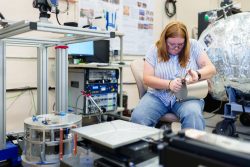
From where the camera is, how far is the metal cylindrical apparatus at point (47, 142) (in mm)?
1229

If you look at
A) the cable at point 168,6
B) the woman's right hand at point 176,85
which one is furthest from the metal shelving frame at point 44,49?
the cable at point 168,6

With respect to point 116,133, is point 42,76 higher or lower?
higher

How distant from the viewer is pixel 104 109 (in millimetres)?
2480

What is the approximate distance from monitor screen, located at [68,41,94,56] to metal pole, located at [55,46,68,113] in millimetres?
920

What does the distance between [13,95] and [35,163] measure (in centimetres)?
136

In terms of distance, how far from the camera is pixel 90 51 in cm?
267

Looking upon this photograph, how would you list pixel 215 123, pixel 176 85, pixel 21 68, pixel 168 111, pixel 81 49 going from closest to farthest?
pixel 176 85
pixel 168 111
pixel 21 68
pixel 81 49
pixel 215 123

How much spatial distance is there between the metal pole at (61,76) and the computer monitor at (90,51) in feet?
3.06

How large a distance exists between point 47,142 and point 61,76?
471 mm

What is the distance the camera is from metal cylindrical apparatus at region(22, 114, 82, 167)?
123cm

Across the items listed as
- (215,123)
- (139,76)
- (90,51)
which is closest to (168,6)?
(90,51)

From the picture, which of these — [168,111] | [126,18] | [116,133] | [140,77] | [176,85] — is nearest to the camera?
[116,133]

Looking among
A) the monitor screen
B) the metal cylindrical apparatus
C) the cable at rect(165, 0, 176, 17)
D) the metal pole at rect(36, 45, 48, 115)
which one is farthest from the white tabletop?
the cable at rect(165, 0, 176, 17)

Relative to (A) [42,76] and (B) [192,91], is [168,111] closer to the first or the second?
(B) [192,91]
